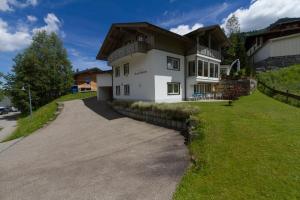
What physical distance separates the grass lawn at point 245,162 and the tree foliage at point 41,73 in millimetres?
38334

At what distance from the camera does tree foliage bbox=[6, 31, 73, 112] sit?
114ft

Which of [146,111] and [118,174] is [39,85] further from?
[118,174]

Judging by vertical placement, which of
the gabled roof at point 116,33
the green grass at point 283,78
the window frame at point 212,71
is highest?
the gabled roof at point 116,33

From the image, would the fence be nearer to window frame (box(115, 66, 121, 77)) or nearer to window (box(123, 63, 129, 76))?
window (box(123, 63, 129, 76))

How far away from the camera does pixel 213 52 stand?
70.4 ft

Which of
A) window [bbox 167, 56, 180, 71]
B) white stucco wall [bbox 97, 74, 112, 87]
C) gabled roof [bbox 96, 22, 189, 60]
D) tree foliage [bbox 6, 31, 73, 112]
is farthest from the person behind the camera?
tree foliage [bbox 6, 31, 73, 112]

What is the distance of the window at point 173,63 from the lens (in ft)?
59.9

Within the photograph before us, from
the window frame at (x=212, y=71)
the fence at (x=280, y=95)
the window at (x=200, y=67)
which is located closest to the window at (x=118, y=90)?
the window at (x=200, y=67)

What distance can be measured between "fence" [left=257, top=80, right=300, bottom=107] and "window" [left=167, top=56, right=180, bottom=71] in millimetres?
9650

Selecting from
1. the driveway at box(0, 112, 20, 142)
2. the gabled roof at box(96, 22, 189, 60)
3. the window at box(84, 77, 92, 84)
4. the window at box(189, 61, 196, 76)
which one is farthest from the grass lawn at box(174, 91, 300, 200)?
the window at box(84, 77, 92, 84)

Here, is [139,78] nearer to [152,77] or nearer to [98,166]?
[152,77]

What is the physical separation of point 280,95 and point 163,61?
11158 mm

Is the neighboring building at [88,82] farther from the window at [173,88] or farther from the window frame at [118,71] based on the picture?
the window at [173,88]

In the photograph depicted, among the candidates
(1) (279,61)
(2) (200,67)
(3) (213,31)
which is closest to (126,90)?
(2) (200,67)
